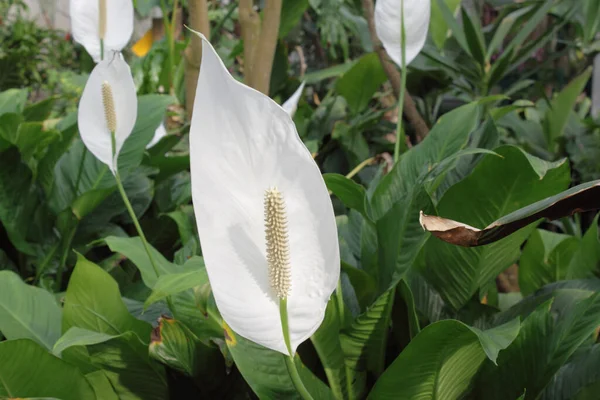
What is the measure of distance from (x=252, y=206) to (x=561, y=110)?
1428 mm

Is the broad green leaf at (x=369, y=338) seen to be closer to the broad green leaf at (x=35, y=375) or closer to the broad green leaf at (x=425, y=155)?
the broad green leaf at (x=425, y=155)

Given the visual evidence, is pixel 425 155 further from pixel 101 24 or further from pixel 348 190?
pixel 101 24

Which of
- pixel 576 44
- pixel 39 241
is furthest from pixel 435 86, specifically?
pixel 39 241

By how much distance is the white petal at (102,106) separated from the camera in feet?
1.84

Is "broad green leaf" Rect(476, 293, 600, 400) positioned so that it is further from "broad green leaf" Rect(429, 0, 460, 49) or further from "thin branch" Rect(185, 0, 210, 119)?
"broad green leaf" Rect(429, 0, 460, 49)

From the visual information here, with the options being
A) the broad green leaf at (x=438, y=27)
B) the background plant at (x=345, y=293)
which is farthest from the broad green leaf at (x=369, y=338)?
the broad green leaf at (x=438, y=27)

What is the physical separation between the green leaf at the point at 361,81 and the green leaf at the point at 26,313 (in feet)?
2.83

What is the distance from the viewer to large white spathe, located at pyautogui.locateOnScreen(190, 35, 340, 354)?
1.05 ft

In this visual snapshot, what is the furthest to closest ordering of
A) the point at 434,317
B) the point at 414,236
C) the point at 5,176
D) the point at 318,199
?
the point at 5,176, the point at 434,317, the point at 414,236, the point at 318,199

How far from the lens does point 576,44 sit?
1605 millimetres

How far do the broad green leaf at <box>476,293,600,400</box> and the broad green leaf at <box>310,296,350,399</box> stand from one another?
121mm

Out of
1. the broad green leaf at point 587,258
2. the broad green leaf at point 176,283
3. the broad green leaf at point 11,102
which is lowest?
the broad green leaf at point 587,258

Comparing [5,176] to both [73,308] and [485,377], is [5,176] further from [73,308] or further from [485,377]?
[485,377]

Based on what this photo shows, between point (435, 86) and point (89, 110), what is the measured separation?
1.14 meters
